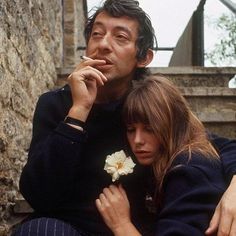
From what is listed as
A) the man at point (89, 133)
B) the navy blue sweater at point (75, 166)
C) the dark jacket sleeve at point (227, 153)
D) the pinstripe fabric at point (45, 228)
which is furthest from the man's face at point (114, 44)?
the pinstripe fabric at point (45, 228)

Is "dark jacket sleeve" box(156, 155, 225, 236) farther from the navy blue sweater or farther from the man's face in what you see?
the man's face

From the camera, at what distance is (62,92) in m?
1.78

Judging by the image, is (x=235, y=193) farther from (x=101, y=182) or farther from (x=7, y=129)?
(x=7, y=129)

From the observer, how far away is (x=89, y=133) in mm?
1699

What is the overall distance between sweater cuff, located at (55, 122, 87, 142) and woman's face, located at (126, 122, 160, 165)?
0.62ft

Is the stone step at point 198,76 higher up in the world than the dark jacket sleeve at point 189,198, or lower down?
lower down

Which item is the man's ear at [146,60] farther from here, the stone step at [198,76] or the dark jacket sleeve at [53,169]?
the stone step at [198,76]

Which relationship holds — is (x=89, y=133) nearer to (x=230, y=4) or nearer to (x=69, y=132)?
(x=69, y=132)

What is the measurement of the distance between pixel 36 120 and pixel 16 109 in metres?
0.88

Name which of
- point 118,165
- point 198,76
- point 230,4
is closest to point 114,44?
point 118,165

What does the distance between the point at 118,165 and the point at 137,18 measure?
0.62 metres

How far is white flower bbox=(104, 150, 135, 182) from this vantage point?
1.56 metres

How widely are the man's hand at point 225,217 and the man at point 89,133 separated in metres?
0.36

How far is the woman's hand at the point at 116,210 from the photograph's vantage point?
1475 mm
